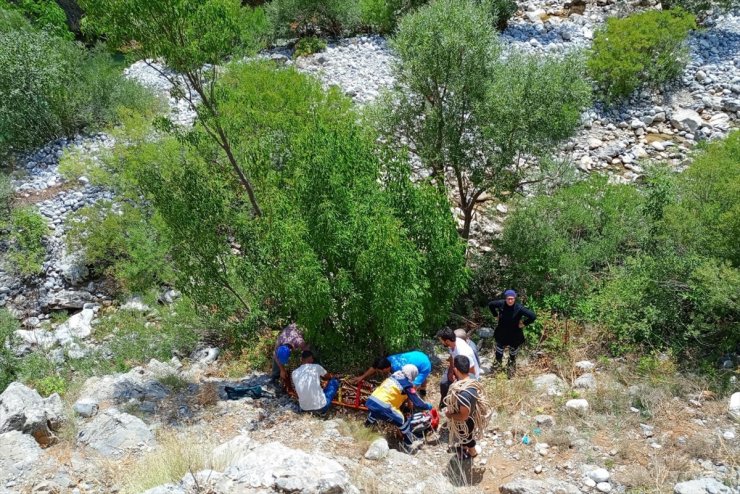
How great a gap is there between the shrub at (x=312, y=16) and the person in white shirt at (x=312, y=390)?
56.6 ft

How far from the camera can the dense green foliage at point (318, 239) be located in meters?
7.37

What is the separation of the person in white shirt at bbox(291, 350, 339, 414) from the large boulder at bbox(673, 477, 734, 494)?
13.0ft

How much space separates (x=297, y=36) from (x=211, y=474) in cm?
1984

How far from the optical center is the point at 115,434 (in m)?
6.71

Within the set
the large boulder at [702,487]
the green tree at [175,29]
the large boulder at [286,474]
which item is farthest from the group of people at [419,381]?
the green tree at [175,29]

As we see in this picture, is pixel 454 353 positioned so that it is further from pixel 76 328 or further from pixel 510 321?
pixel 76 328

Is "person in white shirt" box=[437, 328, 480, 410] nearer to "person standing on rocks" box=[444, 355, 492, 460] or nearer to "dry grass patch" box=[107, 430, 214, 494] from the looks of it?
"person standing on rocks" box=[444, 355, 492, 460]

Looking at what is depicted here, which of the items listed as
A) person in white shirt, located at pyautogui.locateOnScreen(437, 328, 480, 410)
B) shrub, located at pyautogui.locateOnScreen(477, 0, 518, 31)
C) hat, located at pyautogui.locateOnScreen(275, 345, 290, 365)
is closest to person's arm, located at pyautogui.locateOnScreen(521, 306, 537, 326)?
A: person in white shirt, located at pyautogui.locateOnScreen(437, 328, 480, 410)

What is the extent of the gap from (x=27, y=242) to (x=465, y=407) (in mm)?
12543

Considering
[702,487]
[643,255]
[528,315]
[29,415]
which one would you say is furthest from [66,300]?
[702,487]

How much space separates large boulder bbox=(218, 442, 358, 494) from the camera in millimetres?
4980

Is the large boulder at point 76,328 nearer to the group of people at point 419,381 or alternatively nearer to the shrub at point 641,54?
the group of people at point 419,381

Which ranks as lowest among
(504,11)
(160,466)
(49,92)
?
(160,466)

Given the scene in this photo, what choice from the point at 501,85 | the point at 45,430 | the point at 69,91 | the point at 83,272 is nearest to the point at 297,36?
the point at 69,91
